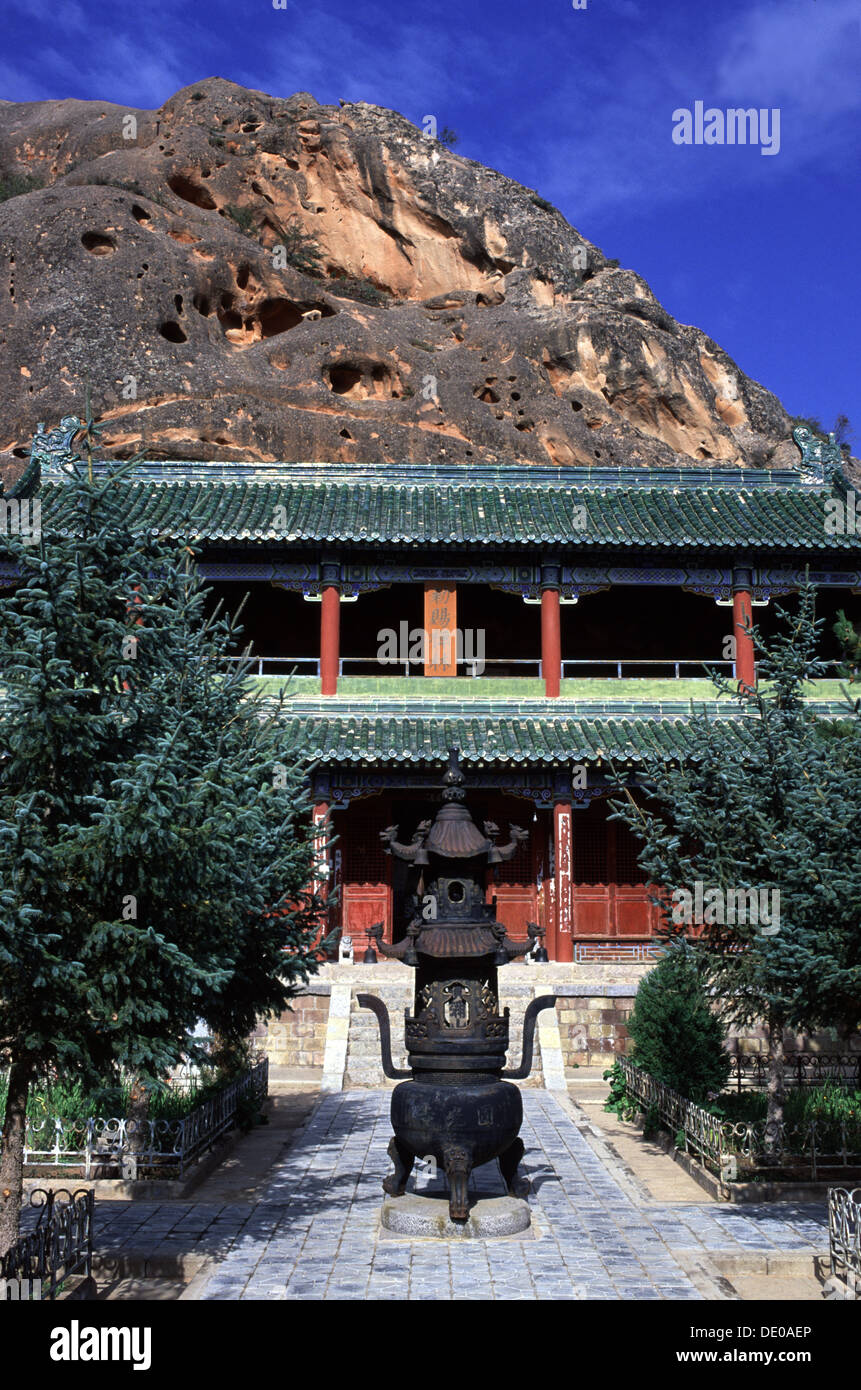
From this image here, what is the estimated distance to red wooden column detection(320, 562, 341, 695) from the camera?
21.7m

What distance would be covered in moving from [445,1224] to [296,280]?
35.0m

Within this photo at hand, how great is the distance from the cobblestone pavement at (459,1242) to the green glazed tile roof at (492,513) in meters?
12.4

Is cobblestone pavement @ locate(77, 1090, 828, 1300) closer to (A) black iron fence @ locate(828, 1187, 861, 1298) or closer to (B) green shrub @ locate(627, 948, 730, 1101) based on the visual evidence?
(A) black iron fence @ locate(828, 1187, 861, 1298)

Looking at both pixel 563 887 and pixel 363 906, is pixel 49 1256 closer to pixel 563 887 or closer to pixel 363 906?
pixel 563 887

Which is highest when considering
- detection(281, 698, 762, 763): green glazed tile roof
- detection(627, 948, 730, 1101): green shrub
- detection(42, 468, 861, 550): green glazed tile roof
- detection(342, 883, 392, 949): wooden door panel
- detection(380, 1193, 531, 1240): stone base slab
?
detection(42, 468, 861, 550): green glazed tile roof

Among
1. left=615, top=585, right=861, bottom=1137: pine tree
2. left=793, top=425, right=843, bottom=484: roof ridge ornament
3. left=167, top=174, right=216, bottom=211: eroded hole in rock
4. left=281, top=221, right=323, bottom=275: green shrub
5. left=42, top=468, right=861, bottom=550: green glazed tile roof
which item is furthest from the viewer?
left=281, top=221, right=323, bottom=275: green shrub

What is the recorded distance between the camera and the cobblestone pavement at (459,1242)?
773cm

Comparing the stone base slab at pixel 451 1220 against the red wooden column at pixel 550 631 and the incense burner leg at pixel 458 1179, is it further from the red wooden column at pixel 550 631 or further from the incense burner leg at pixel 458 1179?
the red wooden column at pixel 550 631

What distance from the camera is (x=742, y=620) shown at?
22.1 m

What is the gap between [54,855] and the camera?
6.74 meters

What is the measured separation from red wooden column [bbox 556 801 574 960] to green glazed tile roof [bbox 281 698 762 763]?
4.56 feet

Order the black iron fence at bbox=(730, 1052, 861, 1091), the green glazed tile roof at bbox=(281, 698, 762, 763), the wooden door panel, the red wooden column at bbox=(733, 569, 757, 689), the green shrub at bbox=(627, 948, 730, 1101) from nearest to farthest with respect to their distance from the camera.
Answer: the green shrub at bbox=(627, 948, 730, 1101) < the black iron fence at bbox=(730, 1052, 861, 1091) < the green glazed tile roof at bbox=(281, 698, 762, 763) < the wooden door panel < the red wooden column at bbox=(733, 569, 757, 689)

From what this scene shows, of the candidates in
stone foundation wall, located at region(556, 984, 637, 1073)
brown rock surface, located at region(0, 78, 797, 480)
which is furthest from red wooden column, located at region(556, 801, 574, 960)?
brown rock surface, located at region(0, 78, 797, 480)
